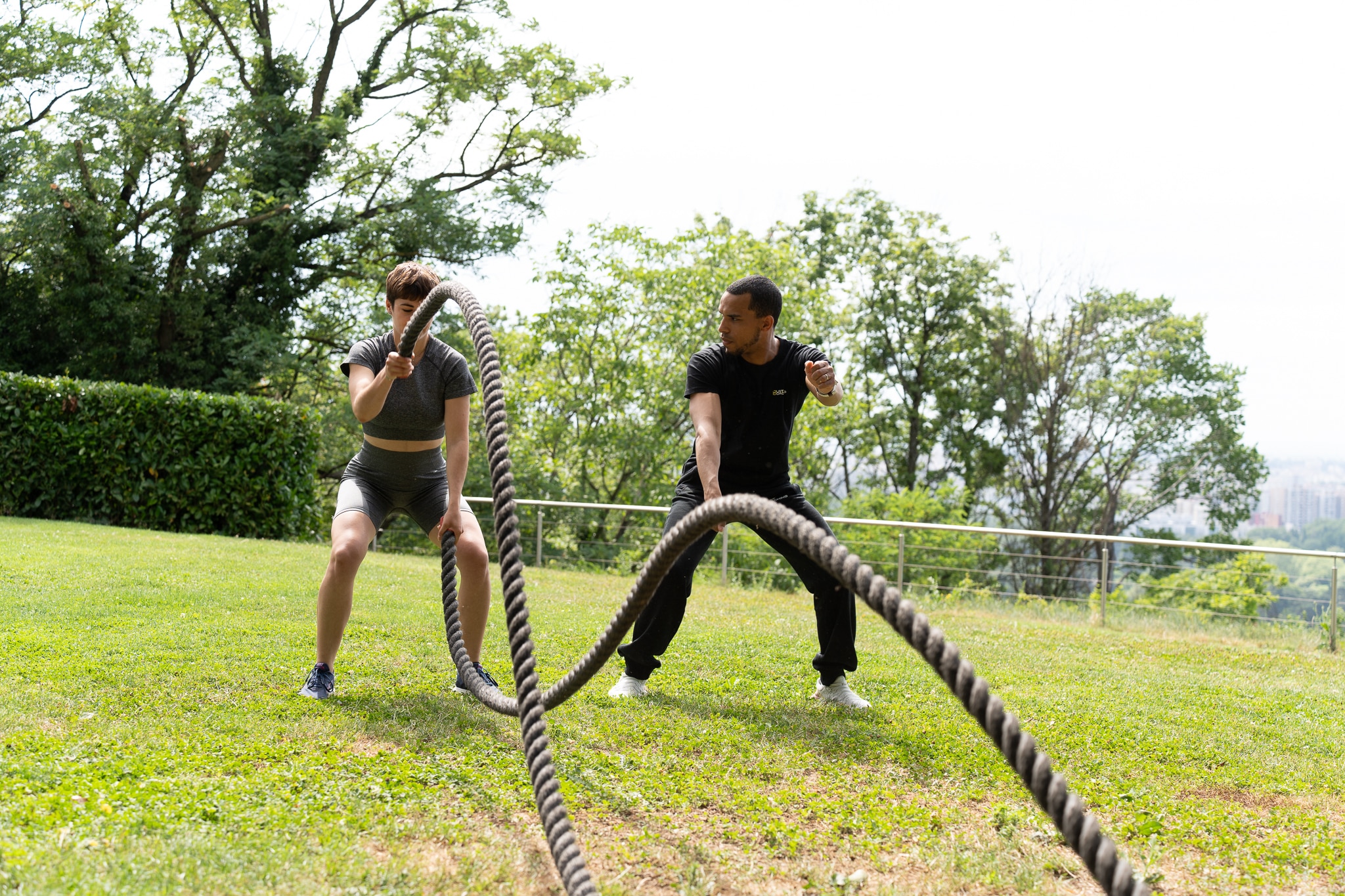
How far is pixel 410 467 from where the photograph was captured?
4.49 meters

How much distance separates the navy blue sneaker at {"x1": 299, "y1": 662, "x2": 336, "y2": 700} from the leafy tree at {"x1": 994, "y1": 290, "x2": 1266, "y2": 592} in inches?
1119

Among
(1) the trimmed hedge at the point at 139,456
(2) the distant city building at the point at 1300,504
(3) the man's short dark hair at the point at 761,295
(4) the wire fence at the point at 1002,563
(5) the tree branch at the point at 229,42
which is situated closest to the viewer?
(3) the man's short dark hair at the point at 761,295

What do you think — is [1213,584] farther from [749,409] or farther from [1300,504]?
[1300,504]

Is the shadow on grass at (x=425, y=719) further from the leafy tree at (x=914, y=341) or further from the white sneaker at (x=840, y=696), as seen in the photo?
the leafy tree at (x=914, y=341)

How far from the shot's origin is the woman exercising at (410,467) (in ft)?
14.0

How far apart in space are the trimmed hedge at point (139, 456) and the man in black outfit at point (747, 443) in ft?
35.5

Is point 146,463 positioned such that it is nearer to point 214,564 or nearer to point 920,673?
point 214,564

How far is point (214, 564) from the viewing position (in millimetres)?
8711

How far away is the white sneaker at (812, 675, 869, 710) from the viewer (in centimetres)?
488

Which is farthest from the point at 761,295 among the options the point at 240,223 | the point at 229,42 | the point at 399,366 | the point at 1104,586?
the point at 229,42

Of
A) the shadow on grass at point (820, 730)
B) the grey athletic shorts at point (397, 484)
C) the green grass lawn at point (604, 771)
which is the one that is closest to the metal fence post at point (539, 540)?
the green grass lawn at point (604, 771)

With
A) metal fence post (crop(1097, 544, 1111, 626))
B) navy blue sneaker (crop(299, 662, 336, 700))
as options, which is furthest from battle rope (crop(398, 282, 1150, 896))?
metal fence post (crop(1097, 544, 1111, 626))

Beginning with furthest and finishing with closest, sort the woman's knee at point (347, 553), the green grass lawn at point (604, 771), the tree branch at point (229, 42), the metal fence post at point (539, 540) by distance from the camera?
the tree branch at point (229, 42) < the metal fence post at point (539, 540) < the woman's knee at point (347, 553) < the green grass lawn at point (604, 771)

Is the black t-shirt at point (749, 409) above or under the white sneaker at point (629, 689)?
above
